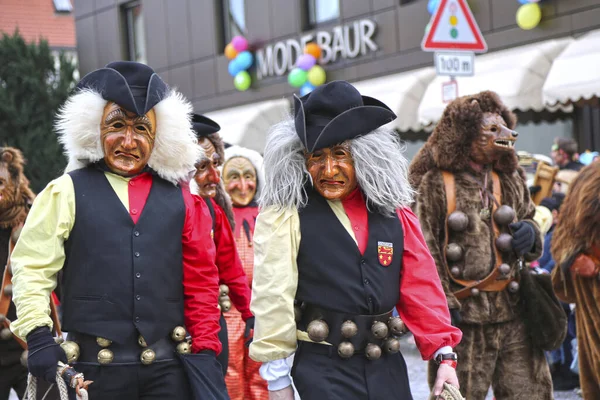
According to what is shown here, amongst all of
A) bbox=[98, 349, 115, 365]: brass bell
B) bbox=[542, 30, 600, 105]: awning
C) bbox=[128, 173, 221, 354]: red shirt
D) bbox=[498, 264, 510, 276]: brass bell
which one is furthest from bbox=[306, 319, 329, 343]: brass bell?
bbox=[542, 30, 600, 105]: awning

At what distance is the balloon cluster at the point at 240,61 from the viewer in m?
17.0

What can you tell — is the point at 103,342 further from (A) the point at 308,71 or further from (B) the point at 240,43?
(B) the point at 240,43

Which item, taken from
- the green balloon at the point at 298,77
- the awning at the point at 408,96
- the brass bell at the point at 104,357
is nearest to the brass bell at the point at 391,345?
the brass bell at the point at 104,357

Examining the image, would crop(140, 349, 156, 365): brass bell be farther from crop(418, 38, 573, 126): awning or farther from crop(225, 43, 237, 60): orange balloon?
crop(225, 43, 237, 60): orange balloon

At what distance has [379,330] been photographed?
12.0 ft

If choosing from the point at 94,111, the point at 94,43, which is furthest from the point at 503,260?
the point at 94,43

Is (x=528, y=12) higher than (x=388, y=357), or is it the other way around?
(x=528, y=12)

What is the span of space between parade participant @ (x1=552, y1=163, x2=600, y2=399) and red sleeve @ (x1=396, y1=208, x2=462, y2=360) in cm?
172

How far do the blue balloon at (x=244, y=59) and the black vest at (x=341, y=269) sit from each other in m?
13.6

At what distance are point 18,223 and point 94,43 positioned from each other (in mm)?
17038

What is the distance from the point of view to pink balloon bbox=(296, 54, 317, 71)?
1552 centimetres

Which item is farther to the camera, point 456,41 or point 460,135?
point 456,41

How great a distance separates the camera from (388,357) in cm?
373

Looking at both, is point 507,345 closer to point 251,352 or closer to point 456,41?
point 251,352
